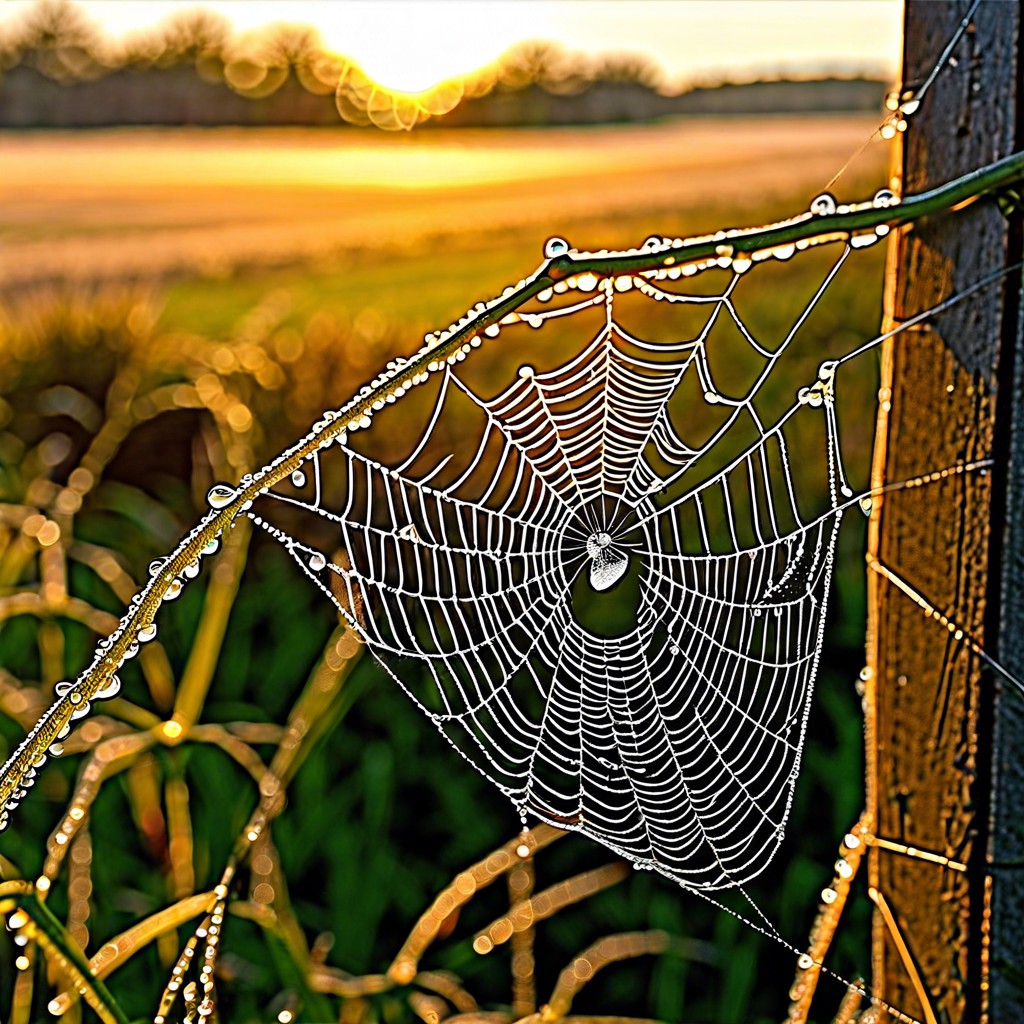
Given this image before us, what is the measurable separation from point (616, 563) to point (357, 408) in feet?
1.61

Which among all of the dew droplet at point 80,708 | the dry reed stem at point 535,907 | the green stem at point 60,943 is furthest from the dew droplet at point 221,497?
the dry reed stem at point 535,907

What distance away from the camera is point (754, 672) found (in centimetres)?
180

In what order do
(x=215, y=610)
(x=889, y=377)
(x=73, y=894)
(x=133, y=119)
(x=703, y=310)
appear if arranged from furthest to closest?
(x=133, y=119)
(x=703, y=310)
(x=215, y=610)
(x=73, y=894)
(x=889, y=377)

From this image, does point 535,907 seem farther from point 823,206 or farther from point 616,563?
point 823,206

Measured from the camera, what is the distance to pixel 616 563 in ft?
3.40

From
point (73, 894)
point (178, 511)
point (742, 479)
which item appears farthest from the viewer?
point (178, 511)

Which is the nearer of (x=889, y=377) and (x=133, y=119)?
(x=889, y=377)

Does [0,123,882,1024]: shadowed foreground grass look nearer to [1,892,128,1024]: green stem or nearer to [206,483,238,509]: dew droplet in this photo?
[1,892,128,1024]: green stem

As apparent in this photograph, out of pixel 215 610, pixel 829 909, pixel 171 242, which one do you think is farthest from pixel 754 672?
pixel 171 242

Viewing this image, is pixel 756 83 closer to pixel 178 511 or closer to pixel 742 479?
pixel 742 479

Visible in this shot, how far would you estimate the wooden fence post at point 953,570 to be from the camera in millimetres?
805

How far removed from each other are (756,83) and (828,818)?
2.14 meters

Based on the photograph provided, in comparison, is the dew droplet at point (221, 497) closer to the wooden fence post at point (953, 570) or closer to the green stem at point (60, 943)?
the green stem at point (60, 943)

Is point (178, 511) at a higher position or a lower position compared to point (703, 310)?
lower
